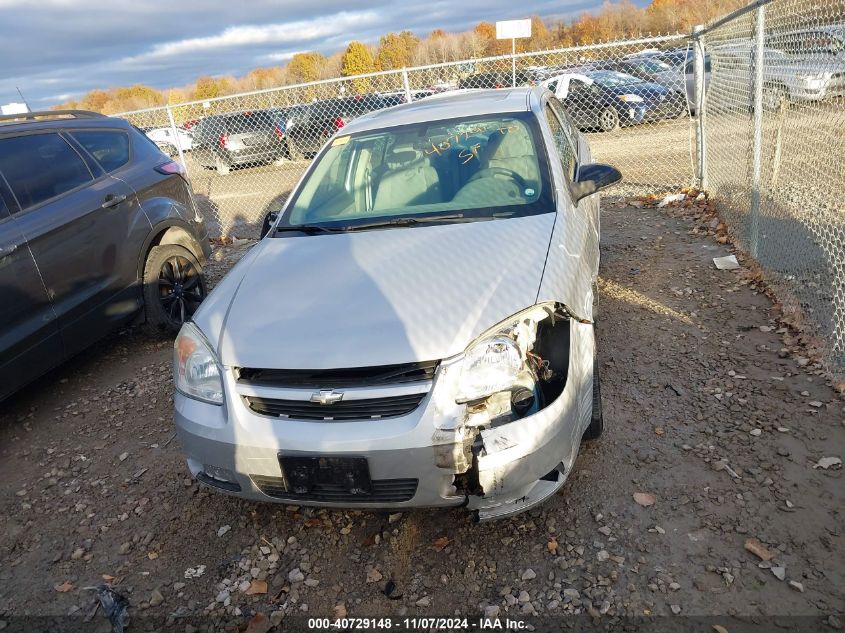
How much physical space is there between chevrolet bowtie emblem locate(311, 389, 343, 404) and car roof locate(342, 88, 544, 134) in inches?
87.7

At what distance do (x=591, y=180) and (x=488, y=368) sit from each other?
1817mm

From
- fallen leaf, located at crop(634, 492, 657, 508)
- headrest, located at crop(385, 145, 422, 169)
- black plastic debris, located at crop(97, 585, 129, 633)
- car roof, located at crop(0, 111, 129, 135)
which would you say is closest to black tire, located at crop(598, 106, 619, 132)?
car roof, located at crop(0, 111, 129, 135)

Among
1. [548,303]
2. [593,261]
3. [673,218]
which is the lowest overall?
[673,218]

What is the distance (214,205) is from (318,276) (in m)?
9.35

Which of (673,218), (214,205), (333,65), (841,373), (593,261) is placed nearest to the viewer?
(841,373)

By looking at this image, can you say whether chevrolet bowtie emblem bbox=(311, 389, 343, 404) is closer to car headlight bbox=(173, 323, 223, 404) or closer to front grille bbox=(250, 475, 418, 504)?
front grille bbox=(250, 475, 418, 504)

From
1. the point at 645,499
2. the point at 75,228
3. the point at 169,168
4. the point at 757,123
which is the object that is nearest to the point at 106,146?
the point at 169,168

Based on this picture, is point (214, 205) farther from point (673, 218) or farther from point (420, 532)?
point (420, 532)

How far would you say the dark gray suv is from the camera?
383 cm

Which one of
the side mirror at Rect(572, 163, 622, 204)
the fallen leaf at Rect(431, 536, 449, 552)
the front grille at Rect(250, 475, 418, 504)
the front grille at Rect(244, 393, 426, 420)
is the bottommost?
the fallen leaf at Rect(431, 536, 449, 552)

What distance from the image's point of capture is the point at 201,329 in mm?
2713

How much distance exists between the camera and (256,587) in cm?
256

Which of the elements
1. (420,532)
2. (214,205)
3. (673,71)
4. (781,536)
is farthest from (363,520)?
(673,71)

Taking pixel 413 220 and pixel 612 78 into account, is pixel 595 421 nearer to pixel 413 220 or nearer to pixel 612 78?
pixel 413 220
